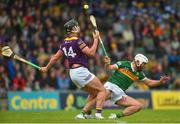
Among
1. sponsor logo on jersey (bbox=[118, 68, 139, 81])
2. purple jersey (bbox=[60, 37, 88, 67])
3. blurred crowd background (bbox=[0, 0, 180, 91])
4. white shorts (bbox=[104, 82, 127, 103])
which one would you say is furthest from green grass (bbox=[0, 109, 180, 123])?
blurred crowd background (bbox=[0, 0, 180, 91])

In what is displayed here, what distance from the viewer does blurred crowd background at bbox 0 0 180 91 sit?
2833 centimetres

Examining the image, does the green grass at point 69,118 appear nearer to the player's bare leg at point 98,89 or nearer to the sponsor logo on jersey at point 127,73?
the player's bare leg at point 98,89

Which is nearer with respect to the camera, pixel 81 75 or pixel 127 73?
pixel 81 75

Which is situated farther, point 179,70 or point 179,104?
point 179,70

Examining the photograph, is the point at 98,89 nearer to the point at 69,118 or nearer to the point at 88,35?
the point at 69,118

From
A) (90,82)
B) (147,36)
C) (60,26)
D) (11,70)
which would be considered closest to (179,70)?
(147,36)

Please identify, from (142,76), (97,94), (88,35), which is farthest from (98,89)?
(88,35)

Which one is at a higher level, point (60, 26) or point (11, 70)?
point (60, 26)

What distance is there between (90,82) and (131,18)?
15558mm

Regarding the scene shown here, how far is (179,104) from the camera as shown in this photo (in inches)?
1122

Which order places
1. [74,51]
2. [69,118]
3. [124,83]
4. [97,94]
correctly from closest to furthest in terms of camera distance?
1. [74,51]
2. [97,94]
3. [124,83]
4. [69,118]

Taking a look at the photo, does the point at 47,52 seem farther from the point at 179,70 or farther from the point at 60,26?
the point at 179,70

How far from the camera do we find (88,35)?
1201 inches

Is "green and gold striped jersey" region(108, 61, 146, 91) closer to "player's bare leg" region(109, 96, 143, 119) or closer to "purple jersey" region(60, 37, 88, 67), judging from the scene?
"player's bare leg" region(109, 96, 143, 119)
